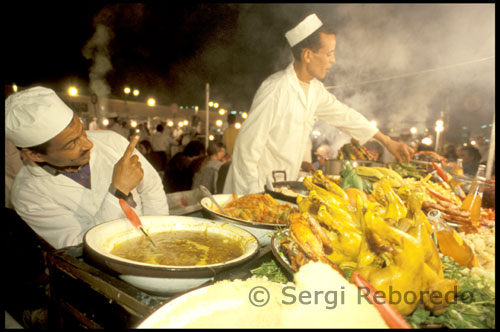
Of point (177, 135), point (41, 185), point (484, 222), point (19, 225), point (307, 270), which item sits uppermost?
point (177, 135)

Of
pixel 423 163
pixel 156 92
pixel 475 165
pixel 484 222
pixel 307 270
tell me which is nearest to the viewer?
pixel 307 270

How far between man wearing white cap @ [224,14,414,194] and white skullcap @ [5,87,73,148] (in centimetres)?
213

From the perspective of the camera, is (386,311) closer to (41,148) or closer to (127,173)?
(127,173)

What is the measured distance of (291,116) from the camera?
406 cm

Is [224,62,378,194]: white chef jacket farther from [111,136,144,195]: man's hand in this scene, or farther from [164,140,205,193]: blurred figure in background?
[164,140,205,193]: blurred figure in background

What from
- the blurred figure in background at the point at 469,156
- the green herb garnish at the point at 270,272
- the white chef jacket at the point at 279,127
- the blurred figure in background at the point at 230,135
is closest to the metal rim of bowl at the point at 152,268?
the green herb garnish at the point at 270,272

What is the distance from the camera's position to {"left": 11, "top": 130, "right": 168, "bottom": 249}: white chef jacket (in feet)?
7.14

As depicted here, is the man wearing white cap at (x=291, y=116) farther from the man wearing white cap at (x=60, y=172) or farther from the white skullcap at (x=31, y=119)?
the white skullcap at (x=31, y=119)

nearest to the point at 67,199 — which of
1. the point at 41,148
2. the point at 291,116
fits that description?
the point at 41,148

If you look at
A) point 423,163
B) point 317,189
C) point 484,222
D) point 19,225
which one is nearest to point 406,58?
point 423,163

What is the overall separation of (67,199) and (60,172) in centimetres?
24

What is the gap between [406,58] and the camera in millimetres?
6477

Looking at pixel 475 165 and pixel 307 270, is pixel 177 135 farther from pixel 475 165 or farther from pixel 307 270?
pixel 307 270

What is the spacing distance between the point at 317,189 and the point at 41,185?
2230mm
